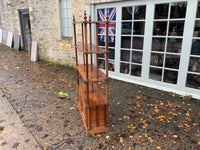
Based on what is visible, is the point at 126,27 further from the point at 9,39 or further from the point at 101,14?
the point at 9,39

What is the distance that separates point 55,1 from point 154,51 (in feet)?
15.6

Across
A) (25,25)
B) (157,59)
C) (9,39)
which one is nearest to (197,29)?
(157,59)

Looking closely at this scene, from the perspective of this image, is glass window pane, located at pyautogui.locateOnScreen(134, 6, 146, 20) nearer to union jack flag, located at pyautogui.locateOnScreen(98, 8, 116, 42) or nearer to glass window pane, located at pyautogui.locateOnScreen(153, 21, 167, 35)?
glass window pane, located at pyautogui.locateOnScreen(153, 21, 167, 35)

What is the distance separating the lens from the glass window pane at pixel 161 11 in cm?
446

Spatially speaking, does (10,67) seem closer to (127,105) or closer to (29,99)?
(29,99)

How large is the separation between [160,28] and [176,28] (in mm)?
432

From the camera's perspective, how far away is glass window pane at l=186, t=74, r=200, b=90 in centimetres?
438

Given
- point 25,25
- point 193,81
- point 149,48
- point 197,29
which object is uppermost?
point 25,25

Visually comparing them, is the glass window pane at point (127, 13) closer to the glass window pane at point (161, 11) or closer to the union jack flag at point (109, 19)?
the union jack flag at point (109, 19)

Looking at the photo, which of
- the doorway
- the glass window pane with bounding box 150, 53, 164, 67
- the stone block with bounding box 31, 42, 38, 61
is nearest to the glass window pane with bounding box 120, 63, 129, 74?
the glass window pane with bounding box 150, 53, 164, 67

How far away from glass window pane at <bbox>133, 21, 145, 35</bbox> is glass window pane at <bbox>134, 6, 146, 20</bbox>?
6.8 inches

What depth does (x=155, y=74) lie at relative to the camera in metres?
5.15

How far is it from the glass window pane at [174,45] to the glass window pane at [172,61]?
0.55ft

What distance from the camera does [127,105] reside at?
166 inches
